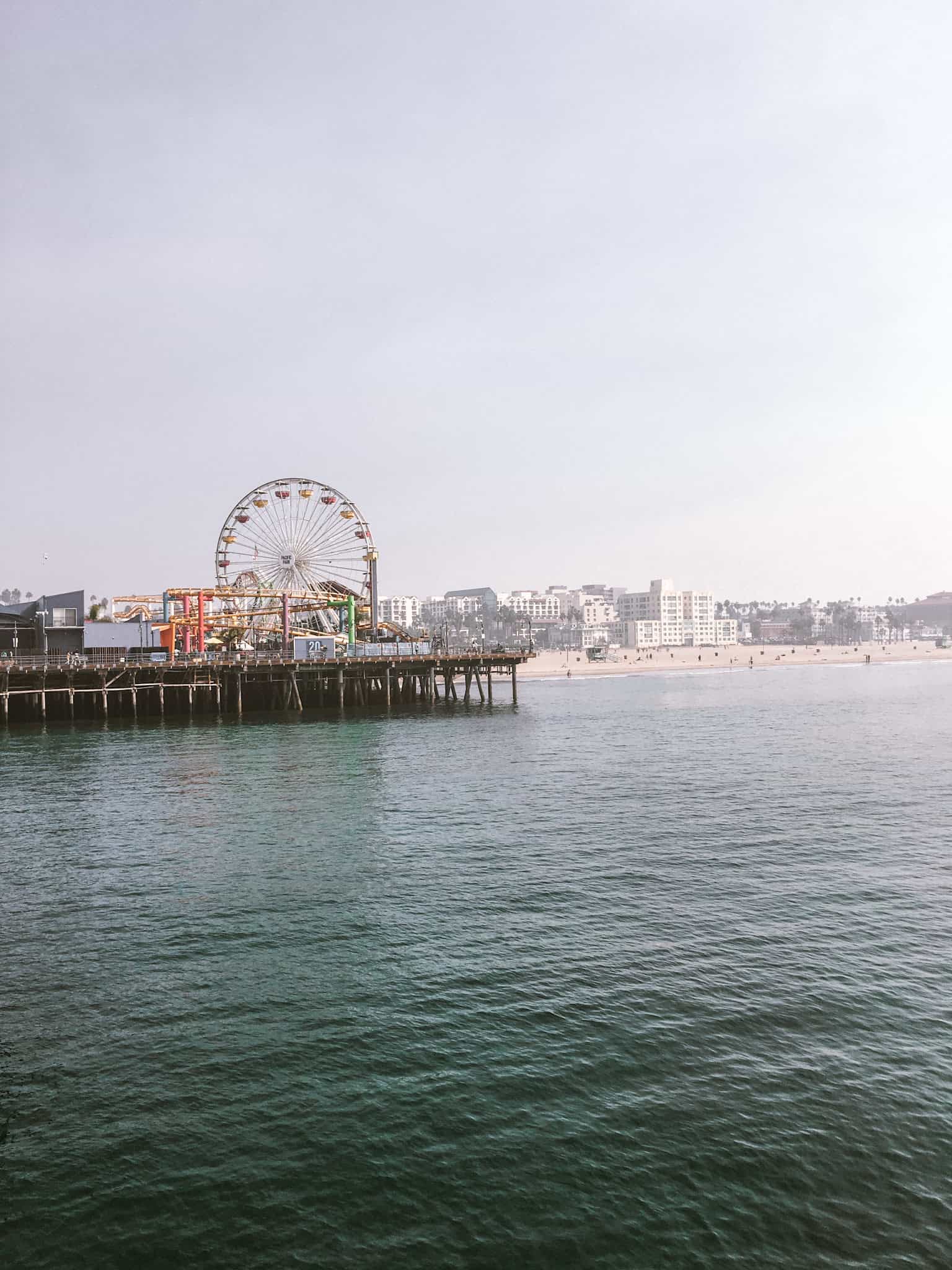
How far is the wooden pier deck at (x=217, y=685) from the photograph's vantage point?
251ft

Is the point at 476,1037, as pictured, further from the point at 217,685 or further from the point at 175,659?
the point at 175,659

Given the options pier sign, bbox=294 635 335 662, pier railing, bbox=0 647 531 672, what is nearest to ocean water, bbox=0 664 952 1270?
pier railing, bbox=0 647 531 672

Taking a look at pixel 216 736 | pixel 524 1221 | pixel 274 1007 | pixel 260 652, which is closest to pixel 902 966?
pixel 524 1221

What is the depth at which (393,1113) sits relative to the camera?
550 inches

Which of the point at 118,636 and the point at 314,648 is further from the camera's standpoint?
the point at 314,648

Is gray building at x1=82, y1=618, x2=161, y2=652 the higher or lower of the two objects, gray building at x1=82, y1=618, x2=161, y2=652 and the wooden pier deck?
the higher

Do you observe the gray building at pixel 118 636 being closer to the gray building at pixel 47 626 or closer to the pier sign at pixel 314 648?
the gray building at pixel 47 626

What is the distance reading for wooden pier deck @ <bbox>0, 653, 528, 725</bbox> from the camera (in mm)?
76625

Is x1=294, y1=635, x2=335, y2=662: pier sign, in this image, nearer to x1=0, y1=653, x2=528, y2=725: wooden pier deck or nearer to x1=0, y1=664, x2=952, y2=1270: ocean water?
x1=0, y1=653, x2=528, y2=725: wooden pier deck

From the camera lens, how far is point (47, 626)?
281ft

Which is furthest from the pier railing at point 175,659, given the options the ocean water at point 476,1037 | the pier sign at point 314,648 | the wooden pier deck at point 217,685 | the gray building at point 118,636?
the ocean water at point 476,1037

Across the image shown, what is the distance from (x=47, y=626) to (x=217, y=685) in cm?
1893

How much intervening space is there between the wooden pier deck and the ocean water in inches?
1663

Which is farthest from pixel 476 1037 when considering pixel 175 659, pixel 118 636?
pixel 118 636
